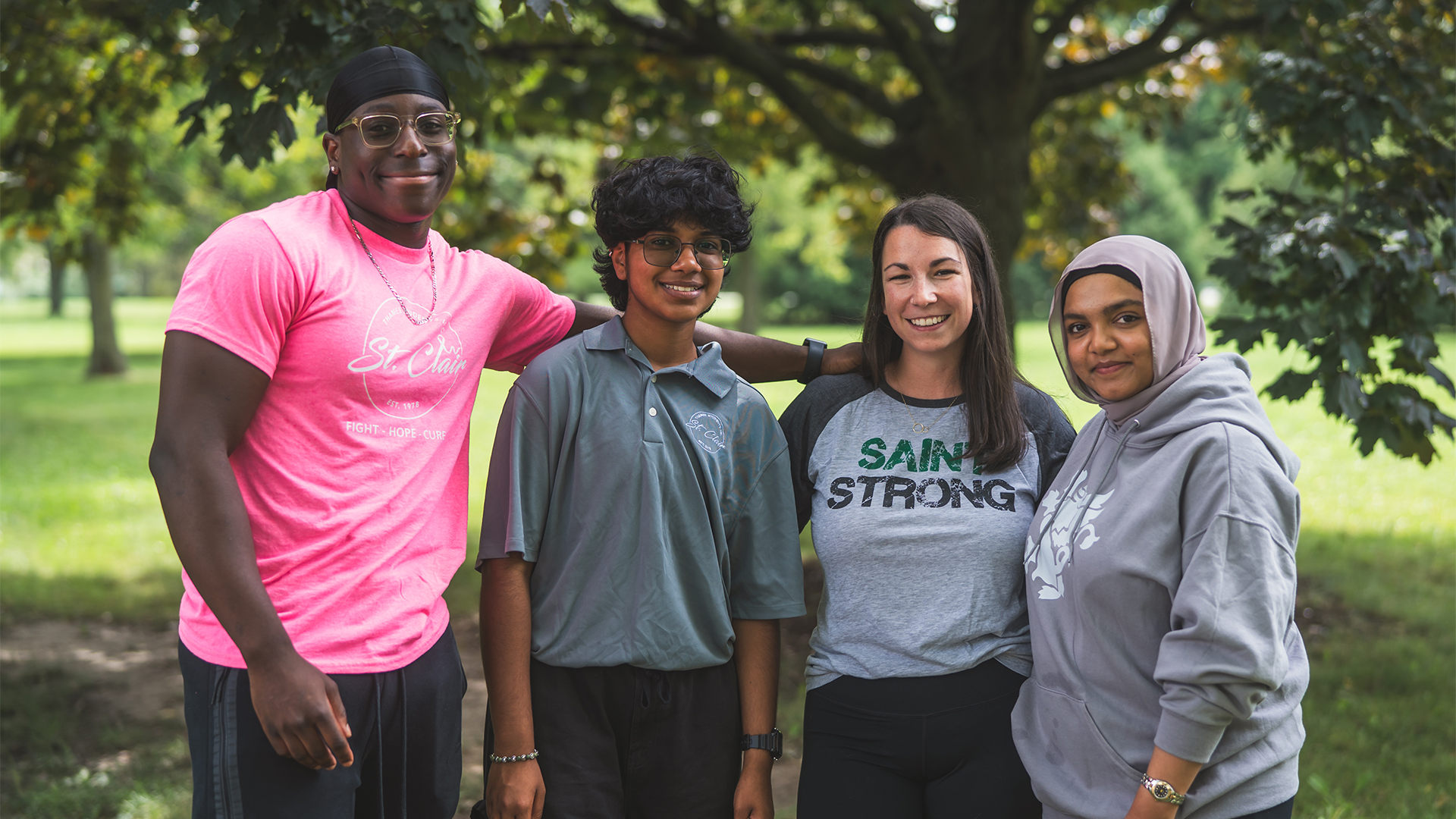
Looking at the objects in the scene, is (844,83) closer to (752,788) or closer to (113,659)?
(752,788)

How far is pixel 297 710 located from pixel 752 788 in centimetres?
103

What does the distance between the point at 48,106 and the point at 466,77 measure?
4.00m

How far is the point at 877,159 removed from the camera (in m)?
6.45

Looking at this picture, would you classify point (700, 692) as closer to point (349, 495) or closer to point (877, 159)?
point (349, 495)

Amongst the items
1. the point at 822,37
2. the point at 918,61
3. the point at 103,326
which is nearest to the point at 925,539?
the point at 918,61

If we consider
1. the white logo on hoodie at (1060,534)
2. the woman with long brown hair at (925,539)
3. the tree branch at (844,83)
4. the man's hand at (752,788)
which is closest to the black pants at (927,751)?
the woman with long brown hair at (925,539)

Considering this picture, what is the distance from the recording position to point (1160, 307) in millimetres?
2225

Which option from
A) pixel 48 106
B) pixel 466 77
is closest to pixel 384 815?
pixel 466 77

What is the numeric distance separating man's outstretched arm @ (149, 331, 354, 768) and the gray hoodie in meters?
1.48

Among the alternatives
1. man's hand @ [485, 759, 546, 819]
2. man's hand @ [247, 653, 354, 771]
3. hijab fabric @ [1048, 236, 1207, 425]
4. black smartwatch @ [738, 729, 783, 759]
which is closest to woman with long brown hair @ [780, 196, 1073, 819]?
black smartwatch @ [738, 729, 783, 759]

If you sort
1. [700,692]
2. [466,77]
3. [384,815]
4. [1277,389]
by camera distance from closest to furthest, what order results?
[384,815] → [700,692] → [466,77] → [1277,389]

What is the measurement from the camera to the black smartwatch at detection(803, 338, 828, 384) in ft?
9.76

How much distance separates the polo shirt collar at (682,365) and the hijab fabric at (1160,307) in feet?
2.73

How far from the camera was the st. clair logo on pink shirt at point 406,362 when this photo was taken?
2129 mm
